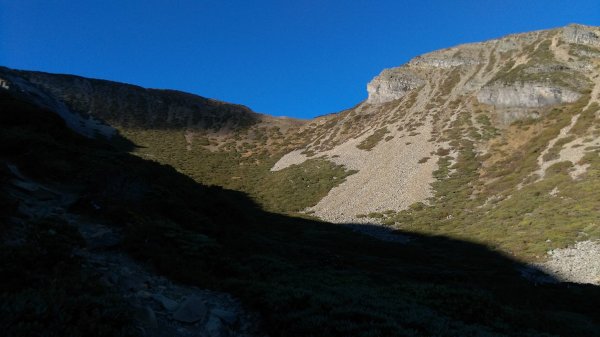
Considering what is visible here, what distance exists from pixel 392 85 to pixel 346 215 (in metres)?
55.3

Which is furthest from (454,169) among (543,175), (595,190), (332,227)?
(332,227)

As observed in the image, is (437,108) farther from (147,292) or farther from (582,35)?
(147,292)

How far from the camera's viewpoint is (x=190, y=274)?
10.7 meters

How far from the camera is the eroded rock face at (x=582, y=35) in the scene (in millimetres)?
72188

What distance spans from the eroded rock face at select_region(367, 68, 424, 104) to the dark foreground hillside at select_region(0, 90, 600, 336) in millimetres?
72454

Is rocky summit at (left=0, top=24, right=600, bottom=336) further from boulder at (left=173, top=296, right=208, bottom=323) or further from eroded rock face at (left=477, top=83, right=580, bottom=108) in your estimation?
eroded rock face at (left=477, top=83, right=580, bottom=108)

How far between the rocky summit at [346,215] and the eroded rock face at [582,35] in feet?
0.96

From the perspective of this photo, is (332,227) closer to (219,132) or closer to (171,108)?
(219,132)

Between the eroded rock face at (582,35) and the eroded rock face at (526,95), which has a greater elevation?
the eroded rock face at (582,35)

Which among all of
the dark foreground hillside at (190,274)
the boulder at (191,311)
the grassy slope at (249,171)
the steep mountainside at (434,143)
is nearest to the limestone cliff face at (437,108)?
the steep mountainside at (434,143)

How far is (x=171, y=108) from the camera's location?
10881cm

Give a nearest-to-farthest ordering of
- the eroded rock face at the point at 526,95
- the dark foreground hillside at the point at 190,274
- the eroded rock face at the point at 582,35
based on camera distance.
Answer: the dark foreground hillside at the point at 190,274
the eroded rock face at the point at 526,95
the eroded rock face at the point at 582,35

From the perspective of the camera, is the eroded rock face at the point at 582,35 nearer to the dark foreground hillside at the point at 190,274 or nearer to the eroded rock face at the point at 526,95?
the eroded rock face at the point at 526,95

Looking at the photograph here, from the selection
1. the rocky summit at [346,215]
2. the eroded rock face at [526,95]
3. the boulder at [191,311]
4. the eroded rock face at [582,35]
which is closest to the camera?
the boulder at [191,311]
